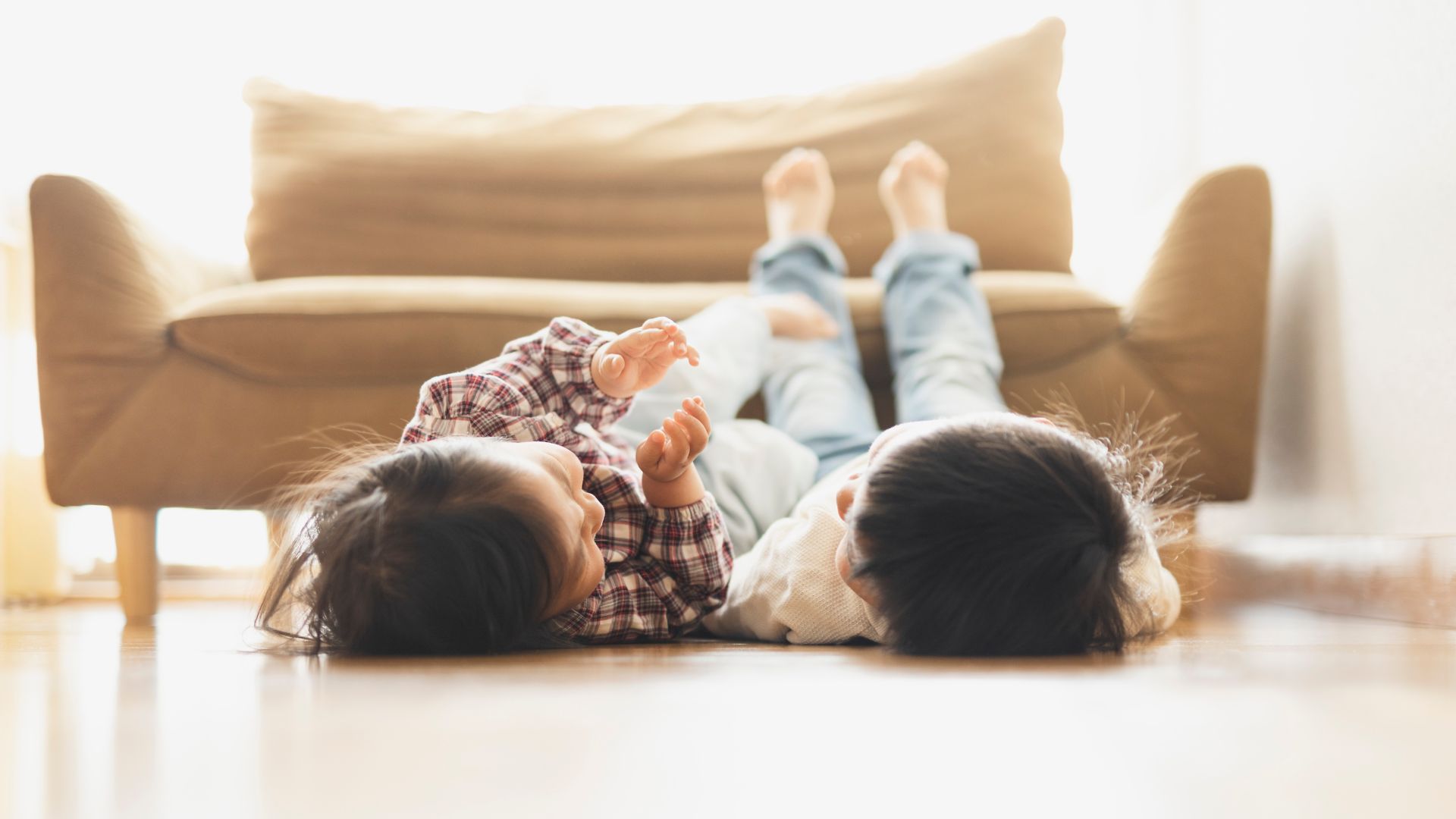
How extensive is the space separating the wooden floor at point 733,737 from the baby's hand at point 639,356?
12.9 inches

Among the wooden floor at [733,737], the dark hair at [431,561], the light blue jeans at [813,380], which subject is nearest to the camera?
the wooden floor at [733,737]

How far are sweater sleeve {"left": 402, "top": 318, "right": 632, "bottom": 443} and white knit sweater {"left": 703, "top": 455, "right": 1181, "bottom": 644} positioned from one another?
0.22m

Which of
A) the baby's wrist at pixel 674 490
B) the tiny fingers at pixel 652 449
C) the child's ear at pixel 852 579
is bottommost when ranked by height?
the child's ear at pixel 852 579

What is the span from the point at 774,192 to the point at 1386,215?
79cm

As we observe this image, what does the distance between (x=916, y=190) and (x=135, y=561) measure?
1.15 meters

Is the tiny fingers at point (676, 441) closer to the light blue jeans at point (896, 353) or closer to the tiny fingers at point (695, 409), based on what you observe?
the tiny fingers at point (695, 409)

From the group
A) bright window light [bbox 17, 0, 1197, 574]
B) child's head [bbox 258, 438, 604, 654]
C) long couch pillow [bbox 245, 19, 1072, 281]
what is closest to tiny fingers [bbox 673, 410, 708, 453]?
child's head [bbox 258, 438, 604, 654]

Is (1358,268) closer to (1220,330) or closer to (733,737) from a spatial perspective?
(1220,330)

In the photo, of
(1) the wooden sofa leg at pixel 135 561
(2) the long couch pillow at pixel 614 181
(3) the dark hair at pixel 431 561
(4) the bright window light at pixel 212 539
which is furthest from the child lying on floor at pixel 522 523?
(4) the bright window light at pixel 212 539

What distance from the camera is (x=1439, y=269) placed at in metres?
1.06

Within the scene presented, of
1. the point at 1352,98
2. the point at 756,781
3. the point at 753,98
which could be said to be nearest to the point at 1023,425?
the point at 756,781

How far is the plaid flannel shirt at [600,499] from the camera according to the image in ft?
2.91

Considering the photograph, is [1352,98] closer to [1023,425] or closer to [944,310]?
[944,310]

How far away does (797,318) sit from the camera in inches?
54.4
